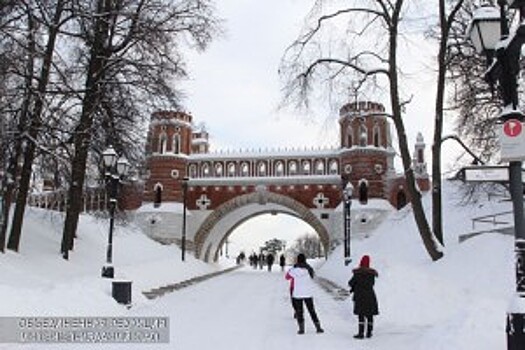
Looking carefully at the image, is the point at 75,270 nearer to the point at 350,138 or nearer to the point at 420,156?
the point at 350,138

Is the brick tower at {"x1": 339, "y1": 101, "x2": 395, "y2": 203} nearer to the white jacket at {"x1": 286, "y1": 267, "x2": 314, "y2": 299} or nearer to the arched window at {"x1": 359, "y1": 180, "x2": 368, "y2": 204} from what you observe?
the arched window at {"x1": 359, "y1": 180, "x2": 368, "y2": 204}

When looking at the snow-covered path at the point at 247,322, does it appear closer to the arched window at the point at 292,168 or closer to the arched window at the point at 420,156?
the arched window at the point at 292,168

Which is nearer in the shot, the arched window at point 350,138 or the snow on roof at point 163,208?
the arched window at point 350,138

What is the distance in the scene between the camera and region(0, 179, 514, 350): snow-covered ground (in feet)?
25.9

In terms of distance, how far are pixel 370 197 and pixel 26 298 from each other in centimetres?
3148

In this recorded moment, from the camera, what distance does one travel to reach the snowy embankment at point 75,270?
9031 mm

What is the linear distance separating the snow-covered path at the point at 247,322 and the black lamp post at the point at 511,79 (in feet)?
10.2

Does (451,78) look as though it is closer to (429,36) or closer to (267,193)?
(429,36)

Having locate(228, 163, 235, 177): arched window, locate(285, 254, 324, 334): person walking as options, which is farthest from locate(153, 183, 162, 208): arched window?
locate(285, 254, 324, 334): person walking

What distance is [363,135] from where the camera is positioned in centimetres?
3884

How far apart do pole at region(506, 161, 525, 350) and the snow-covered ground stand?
1249mm

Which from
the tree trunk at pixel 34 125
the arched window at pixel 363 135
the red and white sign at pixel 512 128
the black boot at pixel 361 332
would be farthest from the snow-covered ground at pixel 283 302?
the arched window at pixel 363 135

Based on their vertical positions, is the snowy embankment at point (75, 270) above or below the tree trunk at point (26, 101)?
below

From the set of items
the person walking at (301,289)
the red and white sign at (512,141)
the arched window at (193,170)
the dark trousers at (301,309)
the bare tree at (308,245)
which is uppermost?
the arched window at (193,170)
